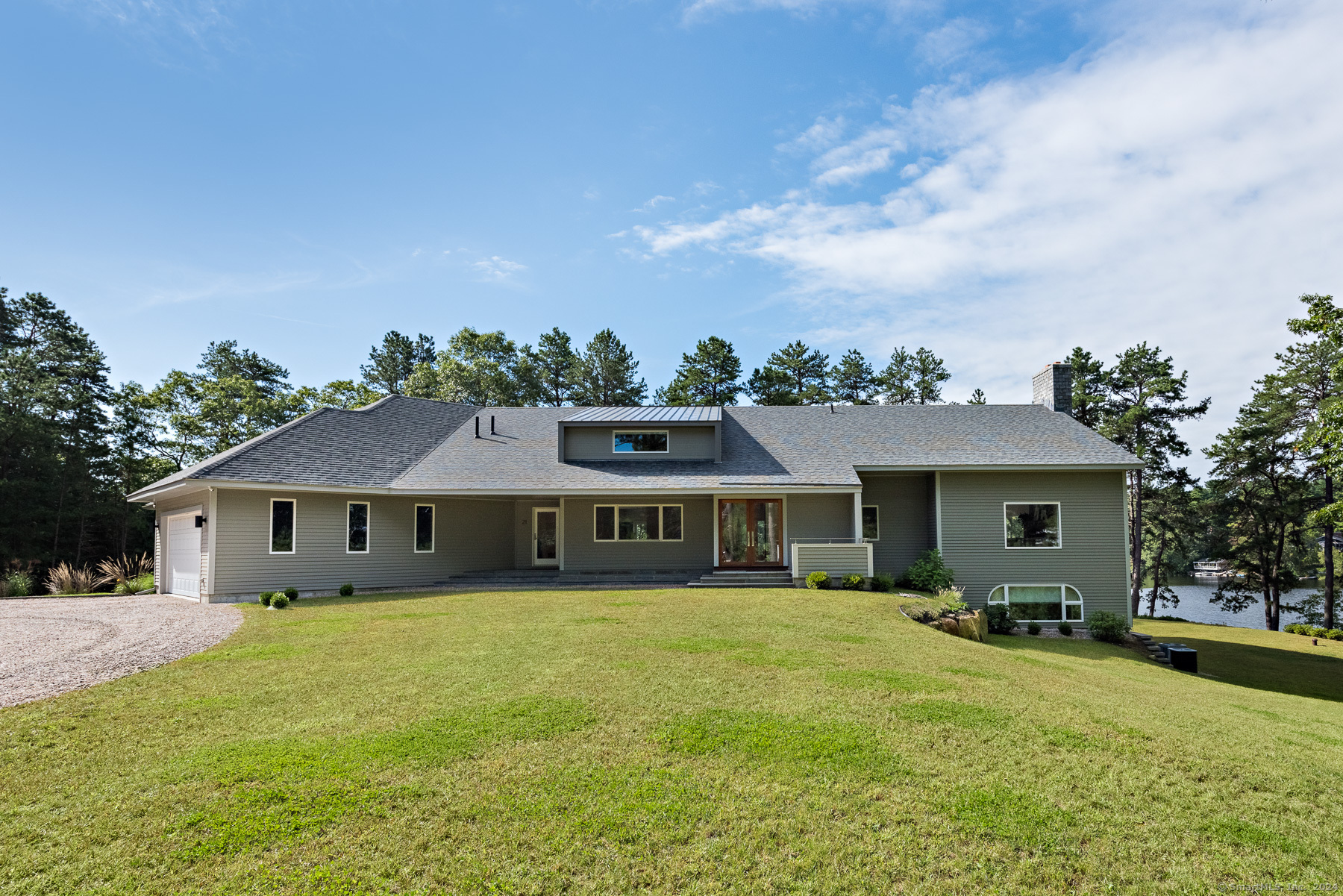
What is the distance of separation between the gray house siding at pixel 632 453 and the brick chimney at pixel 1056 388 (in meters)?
10.4

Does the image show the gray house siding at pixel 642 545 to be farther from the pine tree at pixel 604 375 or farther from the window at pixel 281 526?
the pine tree at pixel 604 375

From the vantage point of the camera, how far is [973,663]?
313 inches

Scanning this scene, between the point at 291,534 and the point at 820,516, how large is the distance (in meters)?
12.3

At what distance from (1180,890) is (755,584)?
11.9 metres

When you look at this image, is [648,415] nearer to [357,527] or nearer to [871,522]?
[871,522]

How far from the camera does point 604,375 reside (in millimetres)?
37688

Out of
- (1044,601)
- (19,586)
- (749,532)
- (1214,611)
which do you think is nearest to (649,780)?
(749,532)

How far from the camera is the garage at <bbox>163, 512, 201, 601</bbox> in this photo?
49.2 ft

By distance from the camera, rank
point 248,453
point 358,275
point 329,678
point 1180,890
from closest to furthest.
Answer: point 1180,890, point 329,678, point 248,453, point 358,275

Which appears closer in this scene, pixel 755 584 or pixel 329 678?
pixel 329 678

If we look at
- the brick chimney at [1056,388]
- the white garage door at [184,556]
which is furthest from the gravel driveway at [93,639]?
the brick chimney at [1056,388]

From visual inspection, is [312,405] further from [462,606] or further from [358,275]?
[462,606]

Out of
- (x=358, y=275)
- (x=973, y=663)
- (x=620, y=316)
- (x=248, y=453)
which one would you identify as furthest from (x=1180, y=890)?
(x=620, y=316)

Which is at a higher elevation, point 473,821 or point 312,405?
point 312,405
